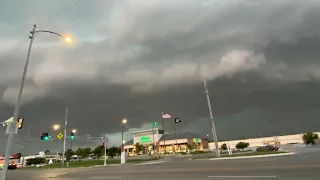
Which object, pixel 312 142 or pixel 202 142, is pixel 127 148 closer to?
pixel 202 142

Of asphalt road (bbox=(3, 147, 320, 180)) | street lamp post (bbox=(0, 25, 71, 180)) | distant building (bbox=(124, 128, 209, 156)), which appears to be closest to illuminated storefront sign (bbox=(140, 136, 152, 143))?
distant building (bbox=(124, 128, 209, 156))

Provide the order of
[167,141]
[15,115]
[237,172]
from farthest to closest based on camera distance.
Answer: [167,141] → [15,115] → [237,172]

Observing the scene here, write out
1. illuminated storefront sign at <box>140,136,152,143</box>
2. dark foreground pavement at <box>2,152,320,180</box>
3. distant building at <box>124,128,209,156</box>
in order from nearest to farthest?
1. dark foreground pavement at <box>2,152,320,180</box>
2. distant building at <box>124,128,209,156</box>
3. illuminated storefront sign at <box>140,136,152,143</box>

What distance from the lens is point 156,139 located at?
14525cm

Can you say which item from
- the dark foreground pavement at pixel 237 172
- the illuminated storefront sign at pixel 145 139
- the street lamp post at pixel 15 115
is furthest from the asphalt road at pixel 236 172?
the illuminated storefront sign at pixel 145 139

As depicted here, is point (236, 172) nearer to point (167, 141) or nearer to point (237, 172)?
point (237, 172)

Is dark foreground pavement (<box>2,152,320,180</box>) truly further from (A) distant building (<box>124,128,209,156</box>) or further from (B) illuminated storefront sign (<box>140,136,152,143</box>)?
(B) illuminated storefront sign (<box>140,136,152,143</box>)

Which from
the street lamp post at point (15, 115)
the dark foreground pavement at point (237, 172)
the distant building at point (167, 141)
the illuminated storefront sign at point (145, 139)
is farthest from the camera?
the illuminated storefront sign at point (145, 139)

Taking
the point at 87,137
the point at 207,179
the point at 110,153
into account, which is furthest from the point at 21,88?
the point at 110,153

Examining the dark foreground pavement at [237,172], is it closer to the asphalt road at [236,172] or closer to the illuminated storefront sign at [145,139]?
the asphalt road at [236,172]

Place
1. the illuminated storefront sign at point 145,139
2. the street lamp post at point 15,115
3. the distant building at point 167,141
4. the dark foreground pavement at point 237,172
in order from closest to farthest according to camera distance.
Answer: the dark foreground pavement at point 237,172 < the street lamp post at point 15,115 < the distant building at point 167,141 < the illuminated storefront sign at point 145,139

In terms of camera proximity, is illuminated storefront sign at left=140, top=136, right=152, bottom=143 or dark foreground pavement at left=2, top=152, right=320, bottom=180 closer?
dark foreground pavement at left=2, top=152, right=320, bottom=180

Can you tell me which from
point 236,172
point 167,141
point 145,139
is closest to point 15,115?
point 236,172

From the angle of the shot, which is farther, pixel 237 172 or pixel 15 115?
pixel 15 115
